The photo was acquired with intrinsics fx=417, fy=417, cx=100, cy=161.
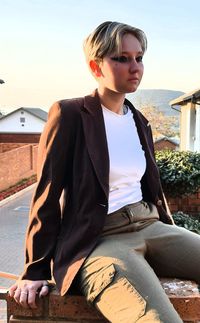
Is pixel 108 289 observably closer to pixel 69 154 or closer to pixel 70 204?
pixel 70 204

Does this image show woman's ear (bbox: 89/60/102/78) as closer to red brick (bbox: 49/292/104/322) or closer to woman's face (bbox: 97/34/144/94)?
woman's face (bbox: 97/34/144/94)

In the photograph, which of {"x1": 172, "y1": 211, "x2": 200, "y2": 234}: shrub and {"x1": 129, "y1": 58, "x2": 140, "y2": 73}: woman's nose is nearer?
{"x1": 129, "y1": 58, "x2": 140, "y2": 73}: woman's nose

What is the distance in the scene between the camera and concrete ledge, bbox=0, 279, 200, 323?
1413 millimetres

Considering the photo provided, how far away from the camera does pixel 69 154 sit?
5.15 feet

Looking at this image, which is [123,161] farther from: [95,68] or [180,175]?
[180,175]

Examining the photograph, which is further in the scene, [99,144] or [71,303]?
[99,144]

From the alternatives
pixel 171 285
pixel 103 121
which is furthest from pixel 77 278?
pixel 103 121

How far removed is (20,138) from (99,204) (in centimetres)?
3850

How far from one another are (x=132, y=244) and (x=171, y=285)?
0.71ft

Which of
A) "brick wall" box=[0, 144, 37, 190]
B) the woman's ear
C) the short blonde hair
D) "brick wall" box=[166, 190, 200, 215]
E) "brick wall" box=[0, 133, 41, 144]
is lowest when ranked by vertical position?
"brick wall" box=[0, 133, 41, 144]

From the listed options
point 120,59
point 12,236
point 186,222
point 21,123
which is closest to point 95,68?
point 120,59

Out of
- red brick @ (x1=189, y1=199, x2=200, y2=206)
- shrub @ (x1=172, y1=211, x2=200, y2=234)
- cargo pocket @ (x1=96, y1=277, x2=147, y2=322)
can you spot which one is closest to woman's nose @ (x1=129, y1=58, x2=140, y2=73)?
cargo pocket @ (x1=96, y1=277, x2=147, y2=322)

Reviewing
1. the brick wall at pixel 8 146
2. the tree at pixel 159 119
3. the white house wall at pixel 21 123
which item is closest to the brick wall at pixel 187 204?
the brick wall at pixel 8 146

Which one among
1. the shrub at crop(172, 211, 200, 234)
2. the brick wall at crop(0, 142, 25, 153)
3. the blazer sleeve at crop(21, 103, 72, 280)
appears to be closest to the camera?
the blazer sleeve at crop(21, 103, 72, 280)
